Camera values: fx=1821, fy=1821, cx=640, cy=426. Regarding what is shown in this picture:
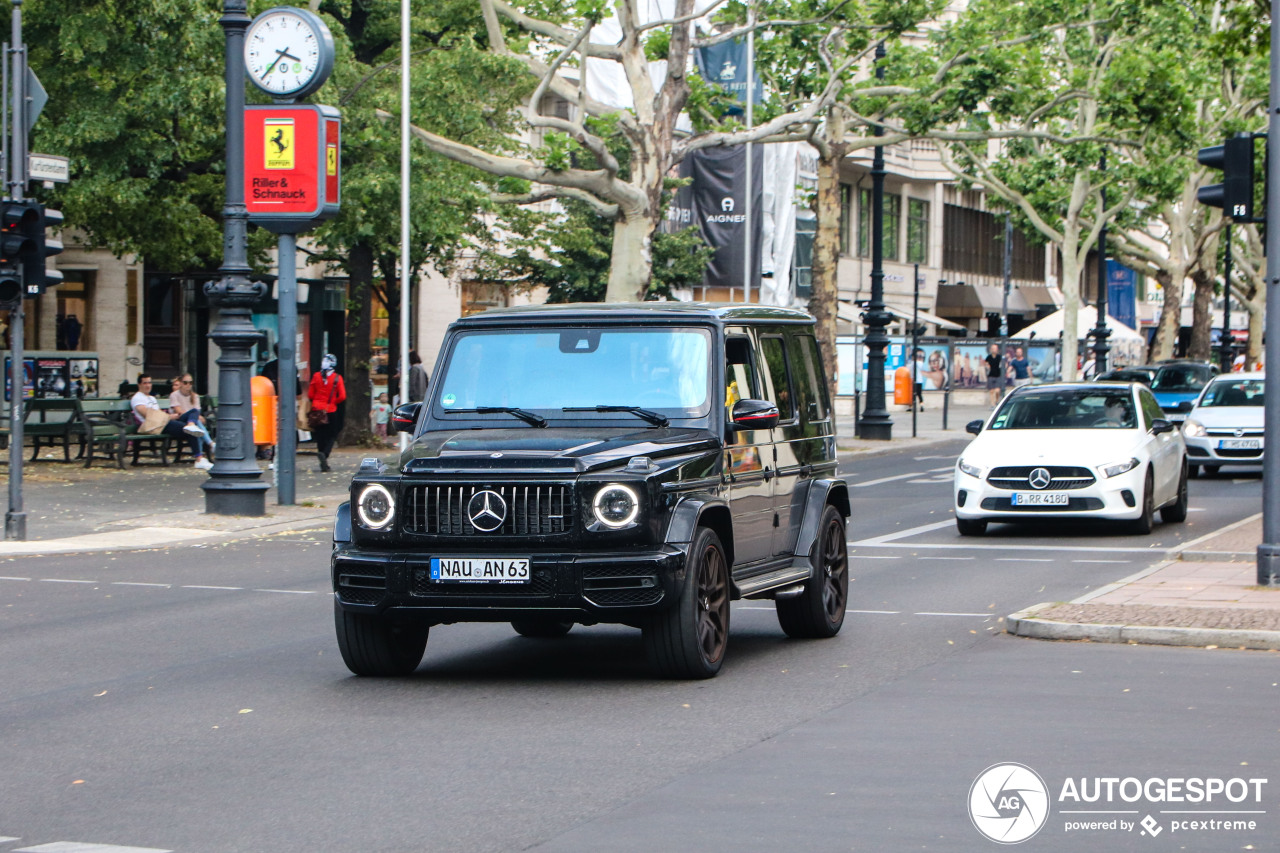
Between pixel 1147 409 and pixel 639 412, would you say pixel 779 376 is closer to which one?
pixel 639 412

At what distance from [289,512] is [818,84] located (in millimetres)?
14840

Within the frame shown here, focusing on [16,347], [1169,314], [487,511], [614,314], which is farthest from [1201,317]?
A: [487,511]

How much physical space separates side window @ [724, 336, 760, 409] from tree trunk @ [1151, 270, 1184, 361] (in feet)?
161

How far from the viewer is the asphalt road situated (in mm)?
6148

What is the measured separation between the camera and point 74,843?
5934 millimetres

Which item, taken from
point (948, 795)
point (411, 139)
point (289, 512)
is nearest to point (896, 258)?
point (411, 139)

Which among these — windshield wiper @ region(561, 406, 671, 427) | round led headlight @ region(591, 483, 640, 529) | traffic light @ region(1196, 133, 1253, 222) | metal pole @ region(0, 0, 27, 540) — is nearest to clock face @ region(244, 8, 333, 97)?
metal pole @ region(0, 0, 27, 540)

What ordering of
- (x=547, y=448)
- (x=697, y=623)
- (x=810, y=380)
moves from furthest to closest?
(x=810, y=380) < (x=697, y=623) < (x=547, y=448)

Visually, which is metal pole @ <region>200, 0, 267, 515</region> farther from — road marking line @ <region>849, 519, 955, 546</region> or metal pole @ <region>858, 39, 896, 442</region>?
metal pole @ <region>858, 39, 896, 442</region>

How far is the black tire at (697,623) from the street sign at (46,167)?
405 inches

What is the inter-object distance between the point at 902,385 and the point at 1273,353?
1520 inches

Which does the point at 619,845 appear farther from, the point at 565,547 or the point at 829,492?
the point at 829,492

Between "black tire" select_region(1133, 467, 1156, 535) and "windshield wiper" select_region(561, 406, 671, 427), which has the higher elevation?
"windshield wiper" select_region(561, 406, 671, 427)

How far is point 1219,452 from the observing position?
2656 centimetres
